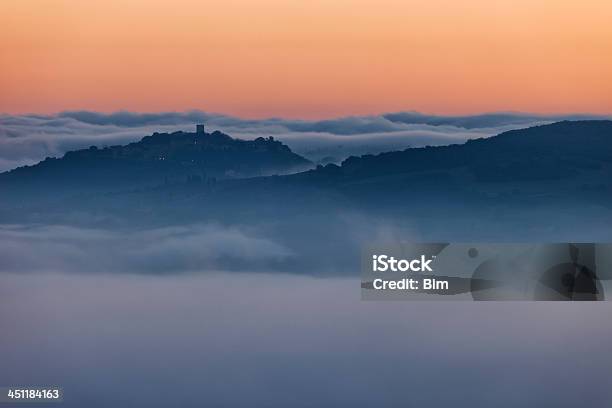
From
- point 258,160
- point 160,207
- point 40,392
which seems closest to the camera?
point 40,392

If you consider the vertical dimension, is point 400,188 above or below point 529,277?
above

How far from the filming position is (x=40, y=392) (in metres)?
10.8

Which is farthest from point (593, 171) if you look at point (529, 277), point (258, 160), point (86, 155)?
point (86, 155)

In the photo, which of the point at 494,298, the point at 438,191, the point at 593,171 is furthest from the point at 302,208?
the point at 593,171

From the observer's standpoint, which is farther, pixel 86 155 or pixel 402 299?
pixel 86 155

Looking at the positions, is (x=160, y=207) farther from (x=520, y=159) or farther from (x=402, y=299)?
(x=520, y=159)

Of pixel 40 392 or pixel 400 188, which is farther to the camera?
pixel 400 188

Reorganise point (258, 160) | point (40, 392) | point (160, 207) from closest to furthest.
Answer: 1. point (40, 392)
2. point (160, 207)
3. point (258, 160)

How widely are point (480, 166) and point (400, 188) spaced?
1055 mm

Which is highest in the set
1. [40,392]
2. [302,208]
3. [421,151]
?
[421,151]

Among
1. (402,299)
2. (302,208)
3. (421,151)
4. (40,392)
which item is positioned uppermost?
(421,151)

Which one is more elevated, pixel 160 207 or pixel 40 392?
pixel 160 207

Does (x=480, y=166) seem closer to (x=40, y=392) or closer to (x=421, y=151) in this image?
(x=421, y=151)

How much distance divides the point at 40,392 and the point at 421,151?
554 centimetres
